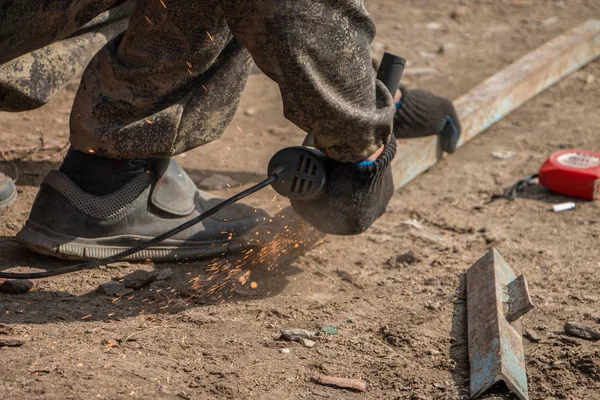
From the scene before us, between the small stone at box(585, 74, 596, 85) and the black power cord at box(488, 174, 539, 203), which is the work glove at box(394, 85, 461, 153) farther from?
the small stone at box(585, 74, 596, 85)

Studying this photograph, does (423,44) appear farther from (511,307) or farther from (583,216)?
(511,307)

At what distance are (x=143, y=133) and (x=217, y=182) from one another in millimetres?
918

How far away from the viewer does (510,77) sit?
14.2ft

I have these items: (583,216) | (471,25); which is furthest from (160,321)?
(471,25)

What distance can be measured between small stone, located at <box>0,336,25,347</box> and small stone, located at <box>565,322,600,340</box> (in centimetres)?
158

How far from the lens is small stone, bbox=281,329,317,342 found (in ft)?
7.48

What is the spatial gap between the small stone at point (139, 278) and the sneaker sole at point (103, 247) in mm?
85

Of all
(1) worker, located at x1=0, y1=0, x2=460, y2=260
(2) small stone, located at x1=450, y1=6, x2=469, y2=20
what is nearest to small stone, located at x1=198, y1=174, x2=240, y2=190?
→ (1) worker, located at x1=0, y1=0, x2=460, y2=260

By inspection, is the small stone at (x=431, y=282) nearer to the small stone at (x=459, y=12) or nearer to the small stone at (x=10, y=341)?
the small stone at (x=10, y=341)

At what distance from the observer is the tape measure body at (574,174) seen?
128 inches

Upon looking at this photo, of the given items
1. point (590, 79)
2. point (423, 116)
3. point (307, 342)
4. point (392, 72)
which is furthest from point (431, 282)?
point (590, 79)

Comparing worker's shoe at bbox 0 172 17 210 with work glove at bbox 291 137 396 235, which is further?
worker's shoe at bbox 0 172 17 210

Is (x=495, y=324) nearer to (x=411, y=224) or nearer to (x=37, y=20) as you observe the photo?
(x=411, y=224)

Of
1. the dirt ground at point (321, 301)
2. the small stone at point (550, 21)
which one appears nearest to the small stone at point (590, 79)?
the dirt ground at point (321, 301)
